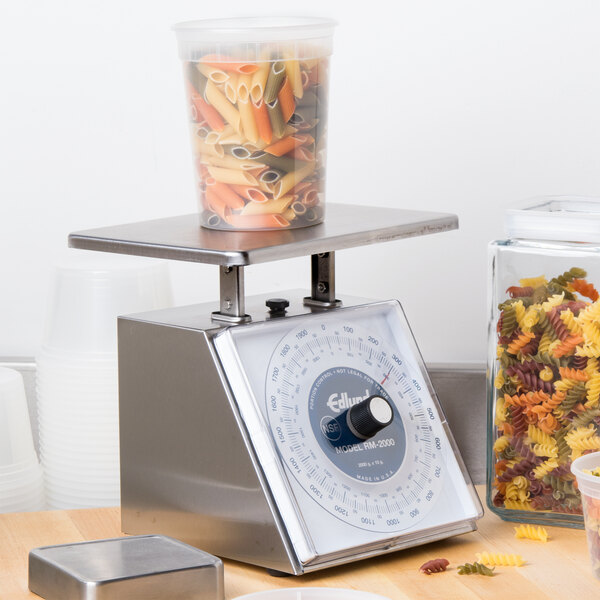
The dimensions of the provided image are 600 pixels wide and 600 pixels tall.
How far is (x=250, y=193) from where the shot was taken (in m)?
1.00

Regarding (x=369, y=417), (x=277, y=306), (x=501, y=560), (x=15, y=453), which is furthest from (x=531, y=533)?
(x=15, y=453)

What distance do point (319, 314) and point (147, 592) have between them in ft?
0.98

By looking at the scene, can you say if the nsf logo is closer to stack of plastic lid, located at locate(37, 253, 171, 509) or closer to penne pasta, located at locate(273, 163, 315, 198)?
penne pasta, located at locate(273, 163, 315, 198)

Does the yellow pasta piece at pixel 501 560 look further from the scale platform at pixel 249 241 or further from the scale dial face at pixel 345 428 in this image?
the scale platform at pixel 249 241

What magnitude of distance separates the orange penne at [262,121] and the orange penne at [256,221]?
0.22ft

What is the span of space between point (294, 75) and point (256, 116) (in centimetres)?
5

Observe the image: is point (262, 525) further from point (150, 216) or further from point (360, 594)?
point (150, 216)

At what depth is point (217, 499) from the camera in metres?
0.99

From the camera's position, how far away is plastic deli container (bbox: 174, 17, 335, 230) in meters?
0.97

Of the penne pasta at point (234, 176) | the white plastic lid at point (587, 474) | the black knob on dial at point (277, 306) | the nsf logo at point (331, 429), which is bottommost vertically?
the white plastic lid at point (587, 474)

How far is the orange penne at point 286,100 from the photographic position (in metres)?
0.98

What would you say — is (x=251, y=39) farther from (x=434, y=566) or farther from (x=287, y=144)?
(x=434, y=566)

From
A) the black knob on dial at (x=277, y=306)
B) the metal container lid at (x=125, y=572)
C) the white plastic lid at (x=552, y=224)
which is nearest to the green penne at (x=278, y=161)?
the black knob on dial at (x=277, y=306)

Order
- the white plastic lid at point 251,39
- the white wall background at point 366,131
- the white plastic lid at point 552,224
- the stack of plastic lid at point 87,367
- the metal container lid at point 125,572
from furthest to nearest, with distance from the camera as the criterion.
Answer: the white wall background at point 366,131, the stack of plastic lid at point 87,367, the white plastic lid at point 552,224, the white plastic lid at point 251,39, the metal container lid at point 125,572
